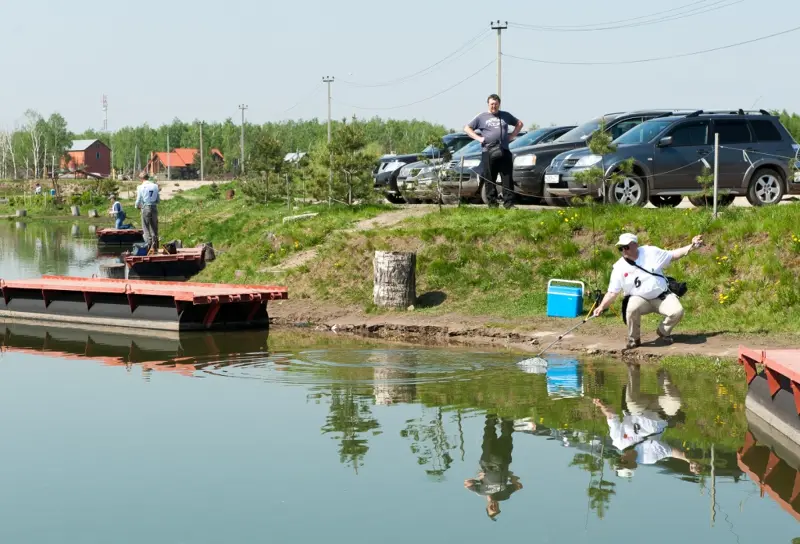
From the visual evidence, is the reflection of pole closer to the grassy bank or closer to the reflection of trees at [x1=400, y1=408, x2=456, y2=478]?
the reflection of trees at [x1=400, y1=408, x2=456, y2=478]

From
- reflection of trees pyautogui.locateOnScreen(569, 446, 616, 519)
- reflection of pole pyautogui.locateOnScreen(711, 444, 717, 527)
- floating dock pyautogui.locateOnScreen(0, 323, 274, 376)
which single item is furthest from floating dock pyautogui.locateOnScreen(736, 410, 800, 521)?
floating dock pyautogui.locateOnScreen(0, 323, 274, 376)

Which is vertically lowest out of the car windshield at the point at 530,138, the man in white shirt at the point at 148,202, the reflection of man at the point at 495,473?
the reflection of man at the point at 495,473

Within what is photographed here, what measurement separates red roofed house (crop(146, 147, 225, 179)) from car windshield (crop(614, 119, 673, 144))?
122 metres

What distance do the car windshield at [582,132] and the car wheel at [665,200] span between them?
2593 mm

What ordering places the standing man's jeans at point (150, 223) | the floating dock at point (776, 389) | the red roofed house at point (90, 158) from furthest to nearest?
the red roofed house at point (90, 158) → the standing man's jeans at point (150, 223) → the floating dock at point (776, 389)

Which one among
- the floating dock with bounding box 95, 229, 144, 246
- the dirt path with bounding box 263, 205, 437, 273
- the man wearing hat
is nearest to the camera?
the man wearing hat

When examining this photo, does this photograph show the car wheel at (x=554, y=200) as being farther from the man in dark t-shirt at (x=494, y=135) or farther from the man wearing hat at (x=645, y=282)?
the man wearing hat at (x=645, y=282)

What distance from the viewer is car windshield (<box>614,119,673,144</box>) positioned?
22016 millimetres

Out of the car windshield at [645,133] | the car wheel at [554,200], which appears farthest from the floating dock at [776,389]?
the car wheel at [554,200]

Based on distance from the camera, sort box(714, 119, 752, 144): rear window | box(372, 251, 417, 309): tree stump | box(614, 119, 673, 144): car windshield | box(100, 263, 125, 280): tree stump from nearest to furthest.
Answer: box(372, 251, 417, 309): tree stump, box(614, 119, 673, 144): car windshield, box(714, 119, 752, 144): rear window, box(100, 263, 125, 280): tree stump

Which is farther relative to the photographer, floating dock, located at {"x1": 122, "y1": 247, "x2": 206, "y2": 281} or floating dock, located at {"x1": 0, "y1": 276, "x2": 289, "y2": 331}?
floating dock, located at {"x1": 122, "y1": 247, "x2": 206, "y2": 281}

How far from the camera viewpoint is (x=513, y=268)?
806 inches

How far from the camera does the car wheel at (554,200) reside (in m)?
23.3

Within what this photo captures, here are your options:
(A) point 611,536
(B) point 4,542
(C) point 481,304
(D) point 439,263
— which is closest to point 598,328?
(C) point 481,304
